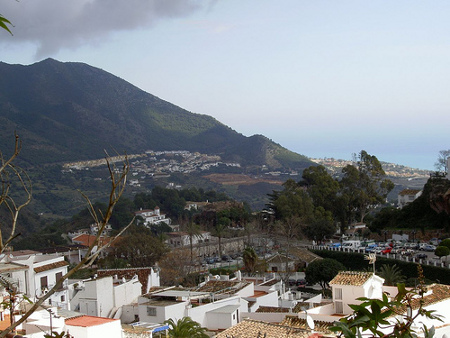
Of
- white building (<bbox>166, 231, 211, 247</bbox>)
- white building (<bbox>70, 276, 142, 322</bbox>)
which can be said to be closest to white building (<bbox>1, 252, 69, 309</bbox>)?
white building (<bbox>70, 276, 142, 322</bbox>)

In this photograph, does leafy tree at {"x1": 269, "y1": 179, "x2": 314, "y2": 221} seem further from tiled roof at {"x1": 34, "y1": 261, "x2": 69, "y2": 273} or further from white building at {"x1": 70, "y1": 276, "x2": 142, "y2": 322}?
white building at {"x1": 70, "y1": 276, "x2": 142, "y2": 322}

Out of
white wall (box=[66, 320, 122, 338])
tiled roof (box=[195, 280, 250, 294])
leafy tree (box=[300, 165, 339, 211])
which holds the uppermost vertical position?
leafy tree (box=[300, 165, 339, 211])

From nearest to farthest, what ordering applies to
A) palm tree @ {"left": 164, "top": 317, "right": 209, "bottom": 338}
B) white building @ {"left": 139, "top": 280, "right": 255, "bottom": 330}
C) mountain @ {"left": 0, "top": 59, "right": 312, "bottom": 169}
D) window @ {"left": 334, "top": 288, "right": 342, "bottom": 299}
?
palm tree @ {"left": 164, "top": 317, "right": 209, "bottom": 338}
window @ {"left": 334, "top": 288, "right": 342, "bottom": 299}
white building @ {"left": 139, "top": 280, "right": 255, "bottom": 330}
mountain @ {"left": 0, "top": 59, "right": 312, "bottom": 169}

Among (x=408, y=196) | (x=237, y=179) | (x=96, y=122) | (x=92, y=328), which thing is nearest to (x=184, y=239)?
(x=408, y=196)

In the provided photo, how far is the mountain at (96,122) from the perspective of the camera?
11769 centimetres

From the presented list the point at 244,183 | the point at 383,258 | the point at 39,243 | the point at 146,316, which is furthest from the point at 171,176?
the point at 146,316

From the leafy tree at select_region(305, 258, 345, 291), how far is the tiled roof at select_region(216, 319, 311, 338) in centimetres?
1675

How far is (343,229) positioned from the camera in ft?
150

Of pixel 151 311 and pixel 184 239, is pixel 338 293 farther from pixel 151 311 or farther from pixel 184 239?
pixel 184 239

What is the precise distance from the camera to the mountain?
386 ft

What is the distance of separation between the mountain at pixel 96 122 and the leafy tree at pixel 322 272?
81097mm

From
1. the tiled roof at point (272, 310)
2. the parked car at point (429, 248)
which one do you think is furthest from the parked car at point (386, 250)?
the tiled roof at point (272, 310)

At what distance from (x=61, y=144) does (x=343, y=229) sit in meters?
84.2

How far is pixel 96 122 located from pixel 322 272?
111939 mm
